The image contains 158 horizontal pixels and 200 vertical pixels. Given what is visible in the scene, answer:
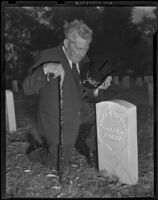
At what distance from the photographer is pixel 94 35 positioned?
369 centimetres

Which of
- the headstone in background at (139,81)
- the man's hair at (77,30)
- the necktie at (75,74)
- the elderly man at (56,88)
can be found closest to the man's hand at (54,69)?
the elderly man at (56,88)

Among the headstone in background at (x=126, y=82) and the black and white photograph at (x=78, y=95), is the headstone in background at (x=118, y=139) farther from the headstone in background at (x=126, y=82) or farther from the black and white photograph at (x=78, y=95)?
the headstone in background at (x=126, y=82)

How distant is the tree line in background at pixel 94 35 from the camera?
3697 millimetres

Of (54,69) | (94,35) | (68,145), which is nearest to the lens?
(54,69)

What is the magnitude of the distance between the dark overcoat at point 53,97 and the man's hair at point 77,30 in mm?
123

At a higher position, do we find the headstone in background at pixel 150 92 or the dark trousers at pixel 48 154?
the headstone in background at pixel 150 92

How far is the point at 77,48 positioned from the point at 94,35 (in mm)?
166

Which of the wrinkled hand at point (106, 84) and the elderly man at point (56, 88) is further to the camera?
the wrinkled hand at point (106, 84)

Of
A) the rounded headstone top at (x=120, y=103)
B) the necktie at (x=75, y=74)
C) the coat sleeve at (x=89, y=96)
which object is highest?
the necktie at (x=75, y=74)

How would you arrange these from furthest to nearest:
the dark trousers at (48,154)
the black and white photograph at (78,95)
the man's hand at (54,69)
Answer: the dark trousers at (48,154) < the black and white photograph at (78,95) < the man's hand at (54,69)

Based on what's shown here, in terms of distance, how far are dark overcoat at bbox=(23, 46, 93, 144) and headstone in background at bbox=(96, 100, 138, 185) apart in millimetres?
197

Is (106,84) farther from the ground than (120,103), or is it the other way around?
(106,84)

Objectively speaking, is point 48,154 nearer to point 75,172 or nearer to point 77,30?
point 75,172

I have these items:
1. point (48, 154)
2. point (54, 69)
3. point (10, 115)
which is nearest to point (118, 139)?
point (48, 154)
